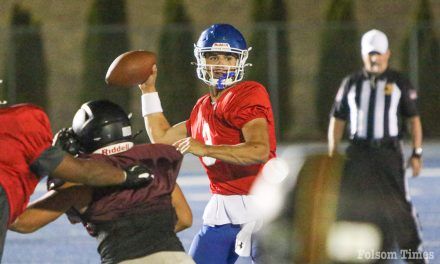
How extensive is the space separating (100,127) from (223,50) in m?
1.16

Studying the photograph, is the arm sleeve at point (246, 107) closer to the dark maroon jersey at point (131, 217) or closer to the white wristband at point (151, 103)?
the white wristband at point (151, 103)

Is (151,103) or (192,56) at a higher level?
(151,103)

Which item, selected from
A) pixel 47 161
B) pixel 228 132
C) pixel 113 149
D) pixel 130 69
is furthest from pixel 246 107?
pixel 47 161

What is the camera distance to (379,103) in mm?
6988

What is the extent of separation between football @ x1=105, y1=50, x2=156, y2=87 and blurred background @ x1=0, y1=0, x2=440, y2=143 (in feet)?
35.6

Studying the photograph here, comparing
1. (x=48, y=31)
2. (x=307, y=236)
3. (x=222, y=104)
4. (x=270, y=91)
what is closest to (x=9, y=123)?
(x=222, y=104)

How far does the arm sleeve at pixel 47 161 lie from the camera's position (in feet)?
10.0

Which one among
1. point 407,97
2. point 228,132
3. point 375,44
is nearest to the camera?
point 228,132

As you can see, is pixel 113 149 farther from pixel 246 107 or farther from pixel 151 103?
pixel 151 103

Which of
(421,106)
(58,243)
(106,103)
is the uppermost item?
(106,103)

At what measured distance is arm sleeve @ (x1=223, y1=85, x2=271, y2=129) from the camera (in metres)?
4.14

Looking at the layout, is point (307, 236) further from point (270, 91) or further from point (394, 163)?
point (270, 91)

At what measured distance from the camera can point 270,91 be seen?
15492 millimetres

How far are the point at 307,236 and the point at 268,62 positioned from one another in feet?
46.0
